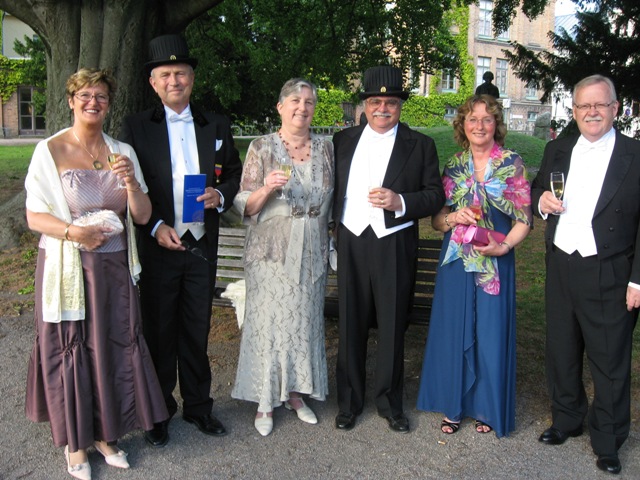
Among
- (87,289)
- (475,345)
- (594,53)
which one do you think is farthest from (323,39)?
(87,289)

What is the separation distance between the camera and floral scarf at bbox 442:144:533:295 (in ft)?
13.1

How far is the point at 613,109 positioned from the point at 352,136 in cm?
157

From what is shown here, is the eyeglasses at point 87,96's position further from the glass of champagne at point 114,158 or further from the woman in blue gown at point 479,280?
the woman in blue gown at point 479,280

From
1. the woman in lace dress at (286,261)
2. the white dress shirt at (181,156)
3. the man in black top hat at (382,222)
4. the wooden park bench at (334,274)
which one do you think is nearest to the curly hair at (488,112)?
the man in black top hat at (382,222)

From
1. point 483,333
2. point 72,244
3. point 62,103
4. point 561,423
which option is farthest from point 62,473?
point 62,103

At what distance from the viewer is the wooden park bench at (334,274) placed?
526cm

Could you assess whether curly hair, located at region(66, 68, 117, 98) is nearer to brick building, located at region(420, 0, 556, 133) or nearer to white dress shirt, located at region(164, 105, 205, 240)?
white dress shirt, located at region(164, 105, 205, 240)

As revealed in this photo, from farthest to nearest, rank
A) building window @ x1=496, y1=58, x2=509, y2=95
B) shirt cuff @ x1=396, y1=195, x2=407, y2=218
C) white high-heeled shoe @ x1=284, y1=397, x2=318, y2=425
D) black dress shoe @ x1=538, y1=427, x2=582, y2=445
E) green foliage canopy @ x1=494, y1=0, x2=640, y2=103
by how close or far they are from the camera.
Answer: building window @ x1=496, y1=58, x2=509, y2=95, green foliage canopy @ x1=494, y1=0, x2=640, y2=103, white high-heeled shoe @ x1=284, y1=397, x2=318, y2=425, black dress shoe @ x1=538, y1=427, x2=582, y2=445, shirt cuff @ x1=396, y1=195, x2=407, y2=218

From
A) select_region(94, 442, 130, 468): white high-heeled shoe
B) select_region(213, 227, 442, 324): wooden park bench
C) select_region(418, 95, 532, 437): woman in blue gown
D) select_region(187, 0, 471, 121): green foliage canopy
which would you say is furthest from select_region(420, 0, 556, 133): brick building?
select_region(94, 442, 130, 468): white high-heeled shoe

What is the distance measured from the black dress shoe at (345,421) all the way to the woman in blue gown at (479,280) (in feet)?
1.91

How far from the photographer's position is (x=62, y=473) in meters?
3.66

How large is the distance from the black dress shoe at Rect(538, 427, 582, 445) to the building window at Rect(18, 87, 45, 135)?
37.3 meters

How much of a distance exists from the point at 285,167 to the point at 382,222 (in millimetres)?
742

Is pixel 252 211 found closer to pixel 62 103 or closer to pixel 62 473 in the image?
pixel 62 473
